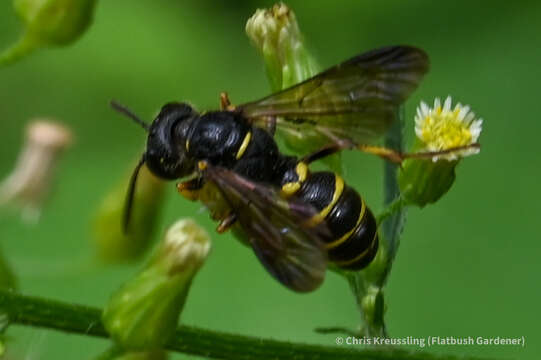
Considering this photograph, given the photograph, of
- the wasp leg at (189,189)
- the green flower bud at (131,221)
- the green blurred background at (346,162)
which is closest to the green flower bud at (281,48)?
the wasp leg at (189,189)

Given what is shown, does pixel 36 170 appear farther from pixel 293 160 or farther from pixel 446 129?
pixel 446 129

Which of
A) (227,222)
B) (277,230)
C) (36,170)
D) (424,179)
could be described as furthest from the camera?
(36,170)

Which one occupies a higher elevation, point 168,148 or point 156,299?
point 168,148

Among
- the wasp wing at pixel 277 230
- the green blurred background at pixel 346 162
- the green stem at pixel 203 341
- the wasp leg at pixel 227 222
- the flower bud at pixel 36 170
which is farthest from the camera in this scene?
the green blurred background at pixel 346 162

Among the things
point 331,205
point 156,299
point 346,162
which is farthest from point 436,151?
point 346,162

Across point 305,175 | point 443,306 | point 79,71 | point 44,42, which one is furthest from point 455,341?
point 79,71

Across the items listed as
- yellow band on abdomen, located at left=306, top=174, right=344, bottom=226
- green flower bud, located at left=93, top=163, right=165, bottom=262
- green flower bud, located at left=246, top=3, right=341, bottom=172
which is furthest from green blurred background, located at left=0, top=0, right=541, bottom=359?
yellow band on abdomen, located at left=306, top=174, right=344, bottom=226

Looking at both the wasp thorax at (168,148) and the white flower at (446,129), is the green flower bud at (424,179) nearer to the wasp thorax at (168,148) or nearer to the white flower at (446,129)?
the white flower at (446,129)
